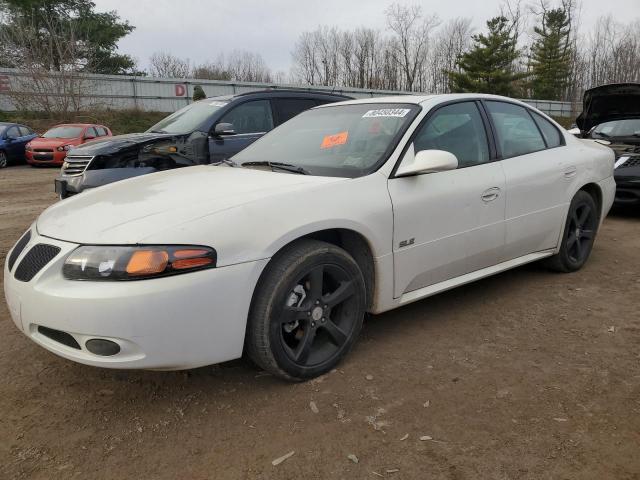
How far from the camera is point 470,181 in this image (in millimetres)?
3422

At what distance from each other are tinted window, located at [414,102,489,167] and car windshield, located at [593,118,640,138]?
5.14 meters

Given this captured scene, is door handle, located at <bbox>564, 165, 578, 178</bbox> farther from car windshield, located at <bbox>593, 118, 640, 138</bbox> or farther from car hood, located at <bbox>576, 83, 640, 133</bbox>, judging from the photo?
car windshield, located at <bbox>593, 118, 640, 138</bbox>

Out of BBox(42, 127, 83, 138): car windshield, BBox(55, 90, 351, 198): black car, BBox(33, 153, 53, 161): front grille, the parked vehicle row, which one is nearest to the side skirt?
BBox(55, 90, 351, 198): black car

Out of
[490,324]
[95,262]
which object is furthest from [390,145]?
[95,262]

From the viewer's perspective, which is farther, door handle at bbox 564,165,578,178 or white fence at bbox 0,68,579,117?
white fence at bbox 0,68,579,117

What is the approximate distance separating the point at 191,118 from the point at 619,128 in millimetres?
6351

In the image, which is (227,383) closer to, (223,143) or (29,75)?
(223,143)

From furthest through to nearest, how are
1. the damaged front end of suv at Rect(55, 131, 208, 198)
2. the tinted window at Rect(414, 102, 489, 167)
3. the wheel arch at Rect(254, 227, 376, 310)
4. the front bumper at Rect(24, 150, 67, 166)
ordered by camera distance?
the front bumper at Rect(24, 150, 67, 166), the damaged front end of suv at Rect(55, 131, 208, 198), the tinted window at Rect(414, 102, 489, 167), the wheel arch at Rect(254, 227, 376, 310)

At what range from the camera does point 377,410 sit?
248cm

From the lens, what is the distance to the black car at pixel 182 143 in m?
6.11

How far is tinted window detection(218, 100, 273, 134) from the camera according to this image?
6.73 meters

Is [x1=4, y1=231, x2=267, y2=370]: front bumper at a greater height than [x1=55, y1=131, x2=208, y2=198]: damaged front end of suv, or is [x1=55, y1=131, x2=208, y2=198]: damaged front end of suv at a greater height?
[x1=55, y1=131, x2=208, y2=198]: damaged front end of suv

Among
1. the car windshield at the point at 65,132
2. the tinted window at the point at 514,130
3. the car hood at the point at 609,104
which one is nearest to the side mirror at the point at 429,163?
the tinted window at the point at 514,130

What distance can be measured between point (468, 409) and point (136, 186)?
227 cm
